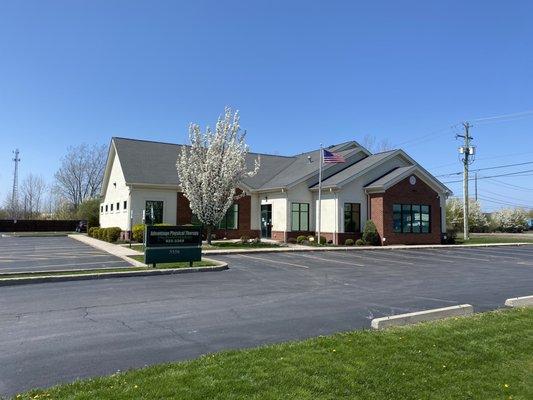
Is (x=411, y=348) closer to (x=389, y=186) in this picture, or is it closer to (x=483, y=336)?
(x=483, y=336)

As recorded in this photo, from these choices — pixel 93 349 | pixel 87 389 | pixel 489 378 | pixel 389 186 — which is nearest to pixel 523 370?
pixel 489 378

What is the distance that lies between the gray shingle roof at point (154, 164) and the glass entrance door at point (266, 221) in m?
1.86

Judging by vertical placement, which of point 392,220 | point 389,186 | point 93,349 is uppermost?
point 389,186

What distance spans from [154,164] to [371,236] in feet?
52.0

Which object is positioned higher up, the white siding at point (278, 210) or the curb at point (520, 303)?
the white siding at point (278, 210)

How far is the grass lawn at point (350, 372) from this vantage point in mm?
4406

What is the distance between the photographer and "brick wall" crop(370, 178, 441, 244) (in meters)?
29.9

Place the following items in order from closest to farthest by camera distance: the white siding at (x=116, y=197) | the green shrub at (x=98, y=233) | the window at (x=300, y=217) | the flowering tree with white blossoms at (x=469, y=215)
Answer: the window at (x=300, y=217) → the white siding at (x=116, y=197) → the green shrub at (x=98, y=233) → the flowering tree with white blossoms at (x=469, y=215)

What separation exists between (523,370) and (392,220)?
25.5m

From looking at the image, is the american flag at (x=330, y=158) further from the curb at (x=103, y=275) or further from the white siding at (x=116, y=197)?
the curb at (x=103, y=275)

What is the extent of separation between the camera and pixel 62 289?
11211mm

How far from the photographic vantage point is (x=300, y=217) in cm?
3134

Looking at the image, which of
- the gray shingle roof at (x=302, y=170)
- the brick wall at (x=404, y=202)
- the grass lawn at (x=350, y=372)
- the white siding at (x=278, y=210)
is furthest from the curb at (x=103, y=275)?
the brick wall at (x=404, y=202)

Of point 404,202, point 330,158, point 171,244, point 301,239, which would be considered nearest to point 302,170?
point 330,158
